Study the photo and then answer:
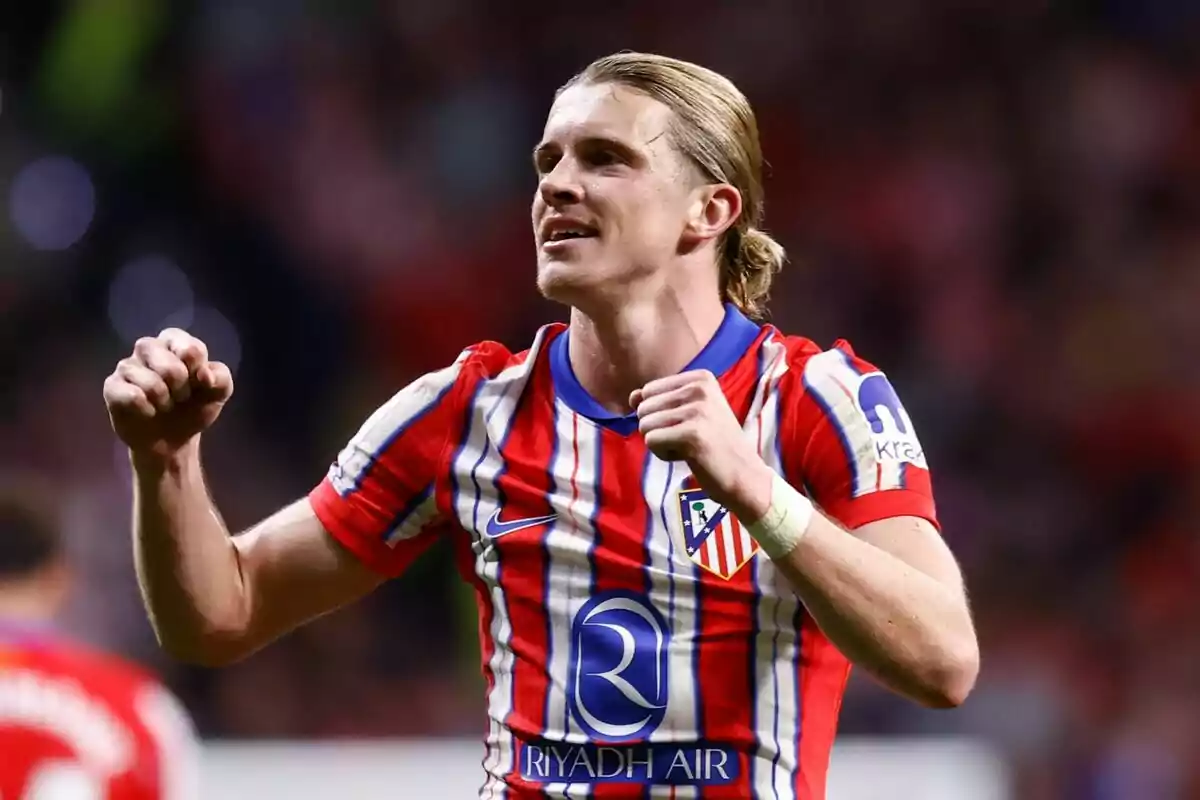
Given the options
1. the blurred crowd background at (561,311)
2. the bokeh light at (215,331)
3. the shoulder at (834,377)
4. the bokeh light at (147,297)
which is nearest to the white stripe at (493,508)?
the shoulder at (834,377)

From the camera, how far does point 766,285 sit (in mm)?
3125

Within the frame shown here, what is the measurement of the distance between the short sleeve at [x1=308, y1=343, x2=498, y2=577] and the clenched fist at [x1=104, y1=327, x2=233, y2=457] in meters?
0.33

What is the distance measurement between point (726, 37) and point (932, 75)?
2.89 ft


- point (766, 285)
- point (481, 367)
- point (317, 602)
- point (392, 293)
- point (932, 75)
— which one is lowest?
point (317, 602)

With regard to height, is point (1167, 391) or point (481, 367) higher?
point (1167, 391)

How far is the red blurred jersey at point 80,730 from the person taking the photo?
3.05m

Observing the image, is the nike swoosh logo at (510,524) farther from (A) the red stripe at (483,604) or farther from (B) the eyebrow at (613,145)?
(B) the eyebrow at (613,145)

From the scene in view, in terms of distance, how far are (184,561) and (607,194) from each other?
85 cm

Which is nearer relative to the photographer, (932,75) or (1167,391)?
(1167,391)

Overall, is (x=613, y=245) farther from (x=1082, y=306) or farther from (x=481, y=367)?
(x=1082, y=306)

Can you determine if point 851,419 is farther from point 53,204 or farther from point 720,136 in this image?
point 53,204

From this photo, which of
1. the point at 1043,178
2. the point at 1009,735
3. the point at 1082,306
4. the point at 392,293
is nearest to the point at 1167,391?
the point at 1082,306

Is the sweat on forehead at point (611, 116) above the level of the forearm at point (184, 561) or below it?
above

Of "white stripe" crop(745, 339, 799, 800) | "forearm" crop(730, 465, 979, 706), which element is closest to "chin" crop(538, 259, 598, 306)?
"white stripe" crop(745, 339, 799, 800)
